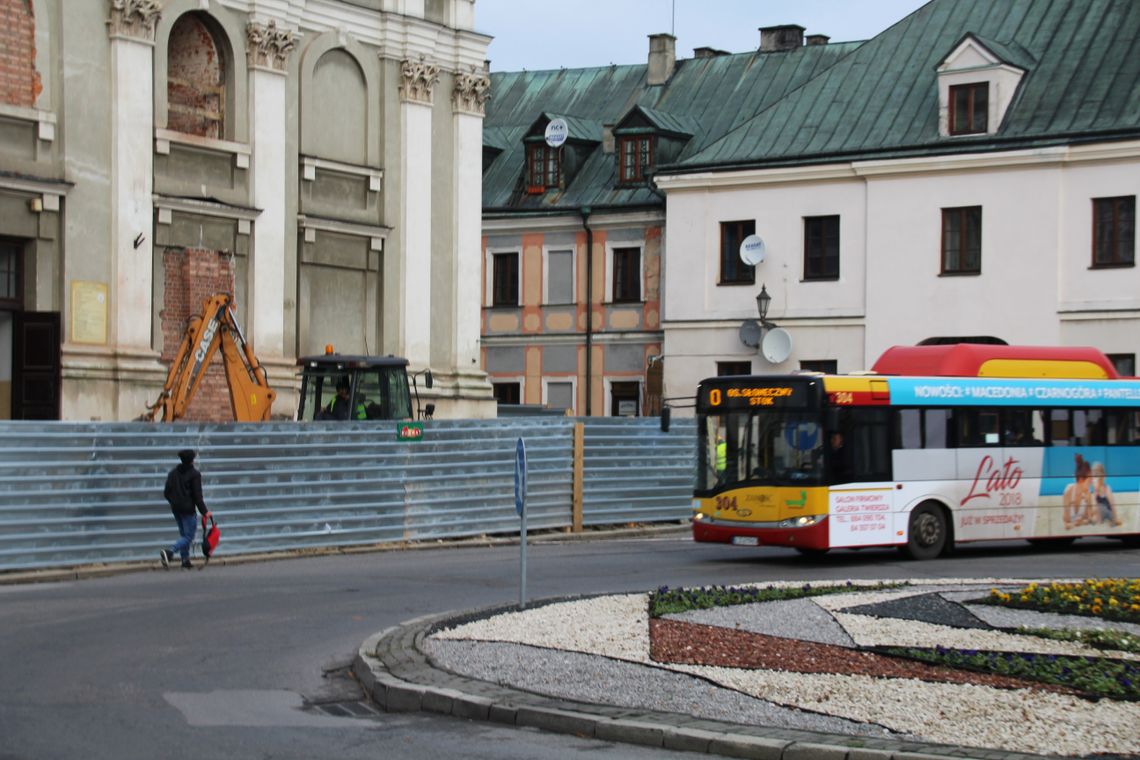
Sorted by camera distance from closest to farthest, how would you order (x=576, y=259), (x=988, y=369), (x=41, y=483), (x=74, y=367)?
(x=41, y=483)
(x=988, y=369)
(x=74, y=367)
(x=576, y=259)

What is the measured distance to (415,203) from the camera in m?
38.6

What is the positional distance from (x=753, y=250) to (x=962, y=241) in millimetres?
5539

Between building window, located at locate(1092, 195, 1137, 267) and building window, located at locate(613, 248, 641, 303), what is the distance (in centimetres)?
1330

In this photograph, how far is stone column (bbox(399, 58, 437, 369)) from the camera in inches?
1508

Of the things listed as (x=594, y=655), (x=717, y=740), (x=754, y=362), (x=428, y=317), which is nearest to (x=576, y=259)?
(x=754, y=362)

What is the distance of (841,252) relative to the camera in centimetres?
4656

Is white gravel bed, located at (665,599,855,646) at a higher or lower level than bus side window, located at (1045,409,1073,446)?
lower

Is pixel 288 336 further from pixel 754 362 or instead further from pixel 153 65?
pixel 754 362

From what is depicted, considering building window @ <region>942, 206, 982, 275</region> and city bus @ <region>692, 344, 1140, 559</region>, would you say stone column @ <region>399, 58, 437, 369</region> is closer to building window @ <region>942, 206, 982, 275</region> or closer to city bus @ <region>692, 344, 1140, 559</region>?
building window @ <region>942, 206, 982, 275</region>

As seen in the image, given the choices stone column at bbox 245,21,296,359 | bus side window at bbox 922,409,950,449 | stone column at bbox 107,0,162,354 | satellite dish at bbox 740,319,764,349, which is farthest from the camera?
satellite dish at bbox 740,319,764,349

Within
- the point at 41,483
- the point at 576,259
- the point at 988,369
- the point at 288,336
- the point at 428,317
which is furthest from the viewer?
the point at 576,259

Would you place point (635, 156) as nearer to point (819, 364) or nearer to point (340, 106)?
point (819, 364)

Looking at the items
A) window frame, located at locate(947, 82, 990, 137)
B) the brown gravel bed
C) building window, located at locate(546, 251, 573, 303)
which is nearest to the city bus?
the brown gravel bed

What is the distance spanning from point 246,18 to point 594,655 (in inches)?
932
